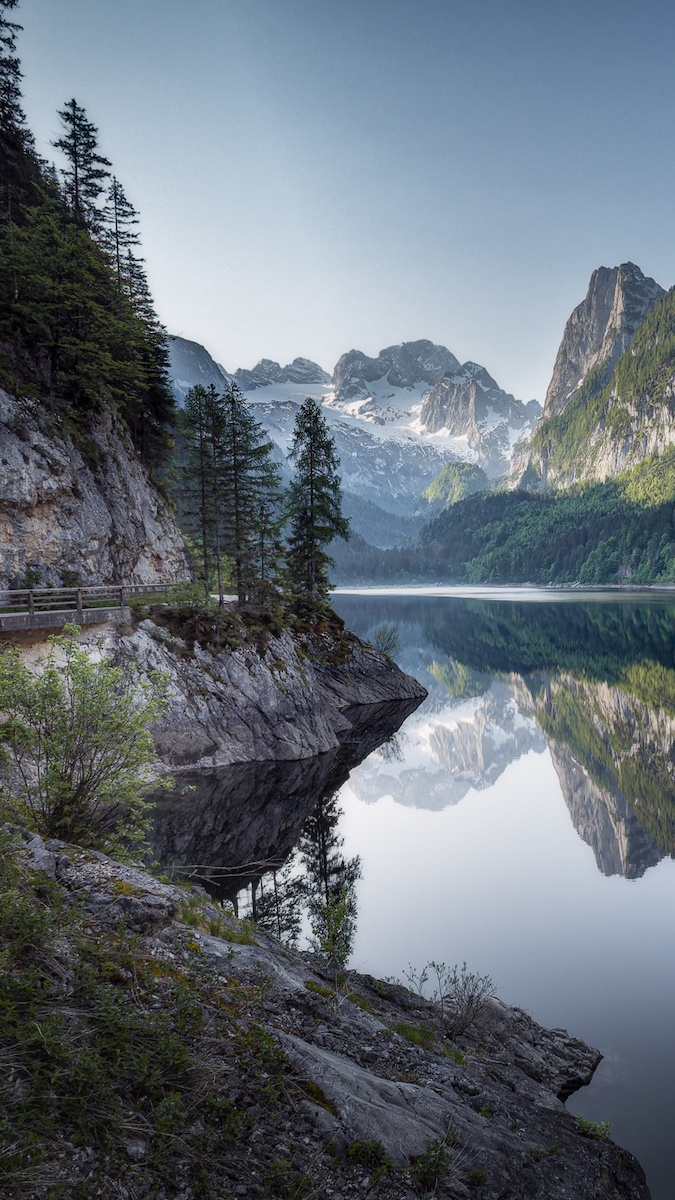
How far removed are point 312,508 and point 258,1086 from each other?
3889 centimetres

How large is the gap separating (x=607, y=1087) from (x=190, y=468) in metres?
33.7

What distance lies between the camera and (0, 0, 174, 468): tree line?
101 feet

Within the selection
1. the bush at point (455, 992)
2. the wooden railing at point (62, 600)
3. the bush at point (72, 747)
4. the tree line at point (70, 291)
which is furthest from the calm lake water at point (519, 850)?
the tree line at point (70, 291)

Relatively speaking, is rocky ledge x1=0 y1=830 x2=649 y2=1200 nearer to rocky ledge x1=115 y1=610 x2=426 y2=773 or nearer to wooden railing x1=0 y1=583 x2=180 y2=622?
rocky ledge x1=115 y1=610 x2=426 y2=773

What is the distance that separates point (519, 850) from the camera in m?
20.0

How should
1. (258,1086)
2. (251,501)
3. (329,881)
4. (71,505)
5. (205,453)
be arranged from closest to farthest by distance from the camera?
(258,1086) → (329,881) → (71,505) → (205,453) → (251,501)

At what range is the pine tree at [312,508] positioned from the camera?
4216 cm

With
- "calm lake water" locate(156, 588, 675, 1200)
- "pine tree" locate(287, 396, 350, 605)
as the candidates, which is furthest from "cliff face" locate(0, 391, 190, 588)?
"calm lake water" locate(156, 588, 675, 1200)

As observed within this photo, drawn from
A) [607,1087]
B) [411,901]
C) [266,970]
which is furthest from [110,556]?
[607,1087]

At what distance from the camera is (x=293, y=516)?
4300cm

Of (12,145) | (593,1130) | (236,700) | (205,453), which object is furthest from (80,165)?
(593,1130)

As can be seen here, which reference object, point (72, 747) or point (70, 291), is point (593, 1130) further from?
point (70, 291)

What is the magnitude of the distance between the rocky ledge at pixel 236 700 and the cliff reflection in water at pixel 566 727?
13.4 feet

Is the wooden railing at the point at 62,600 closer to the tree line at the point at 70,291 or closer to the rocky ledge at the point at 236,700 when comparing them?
the rocky ledge at the point at 236,700
